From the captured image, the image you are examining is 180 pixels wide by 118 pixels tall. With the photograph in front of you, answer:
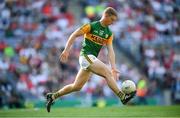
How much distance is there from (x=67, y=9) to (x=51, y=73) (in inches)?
152

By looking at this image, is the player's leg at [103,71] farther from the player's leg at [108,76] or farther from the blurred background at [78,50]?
the blurred background at [78,50]

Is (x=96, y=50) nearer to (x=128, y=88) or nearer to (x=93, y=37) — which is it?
(x=93, y=37)

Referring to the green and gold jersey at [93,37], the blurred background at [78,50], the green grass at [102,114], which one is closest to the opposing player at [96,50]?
the green and gold jersey at [93,37]

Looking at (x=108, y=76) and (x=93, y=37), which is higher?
(x=93, y=37)

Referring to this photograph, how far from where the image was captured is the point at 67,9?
25.8m

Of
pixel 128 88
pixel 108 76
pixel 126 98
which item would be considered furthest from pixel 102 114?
pixel 108 76

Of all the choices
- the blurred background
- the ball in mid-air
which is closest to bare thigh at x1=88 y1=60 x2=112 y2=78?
the ball in mid-air

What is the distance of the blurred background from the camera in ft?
74.6

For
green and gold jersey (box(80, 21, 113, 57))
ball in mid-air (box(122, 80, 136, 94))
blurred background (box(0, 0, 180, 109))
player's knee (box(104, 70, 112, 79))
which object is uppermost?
blurred background (box(0, 0, 180, 109))

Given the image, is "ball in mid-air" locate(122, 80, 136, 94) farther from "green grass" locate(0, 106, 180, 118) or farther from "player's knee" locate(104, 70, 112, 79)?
"green grass" locate(0, 106, 180, 118)

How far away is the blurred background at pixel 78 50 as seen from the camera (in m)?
22.7

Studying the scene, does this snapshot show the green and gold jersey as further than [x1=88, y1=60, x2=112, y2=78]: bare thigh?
Answer: Yes

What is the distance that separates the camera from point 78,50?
947 inches

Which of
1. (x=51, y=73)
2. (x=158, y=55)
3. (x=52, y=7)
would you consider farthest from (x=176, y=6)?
(x=51, y=73)
